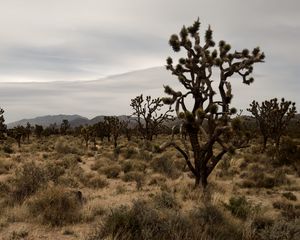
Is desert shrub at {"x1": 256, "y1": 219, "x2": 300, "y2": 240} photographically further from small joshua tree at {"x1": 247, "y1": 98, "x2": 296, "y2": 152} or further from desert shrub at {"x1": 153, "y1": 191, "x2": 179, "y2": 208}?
small joshua tree at {"x1": 247, "y1": 98, "x2": 296, "y2": 152}

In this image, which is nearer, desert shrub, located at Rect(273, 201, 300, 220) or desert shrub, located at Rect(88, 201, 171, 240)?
desert shrub, located at Rect(88, 201, 171, 240)

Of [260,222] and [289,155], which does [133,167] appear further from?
[260,222]

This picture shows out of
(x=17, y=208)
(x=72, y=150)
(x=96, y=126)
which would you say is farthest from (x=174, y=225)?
(x=96, y=126)

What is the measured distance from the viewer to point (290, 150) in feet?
64.0

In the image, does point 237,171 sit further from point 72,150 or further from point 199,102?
point 72,150

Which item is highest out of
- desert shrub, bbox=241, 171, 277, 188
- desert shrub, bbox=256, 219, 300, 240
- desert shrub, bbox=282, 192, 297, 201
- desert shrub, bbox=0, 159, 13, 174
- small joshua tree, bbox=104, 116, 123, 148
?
small joshua tree, bbox=104, 116, 123, 148

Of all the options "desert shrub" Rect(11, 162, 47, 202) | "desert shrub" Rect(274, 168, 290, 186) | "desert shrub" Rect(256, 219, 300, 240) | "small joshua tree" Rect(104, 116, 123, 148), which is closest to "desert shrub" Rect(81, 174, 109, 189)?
"desert shrub" Rect(11, 162, 47, 202)

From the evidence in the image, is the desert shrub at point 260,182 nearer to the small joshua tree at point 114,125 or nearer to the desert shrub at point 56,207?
the desert shrub at point 56,207

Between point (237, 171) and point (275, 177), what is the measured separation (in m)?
2.75

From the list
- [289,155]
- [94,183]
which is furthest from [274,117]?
[94,183]

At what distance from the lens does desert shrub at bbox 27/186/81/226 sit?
8.71 metres

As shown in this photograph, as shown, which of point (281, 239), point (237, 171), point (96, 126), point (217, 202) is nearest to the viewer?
point (281, 239)

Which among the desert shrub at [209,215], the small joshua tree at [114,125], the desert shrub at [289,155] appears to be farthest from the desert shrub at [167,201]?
the small joshua tree at [114,125]

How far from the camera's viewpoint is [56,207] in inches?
357
